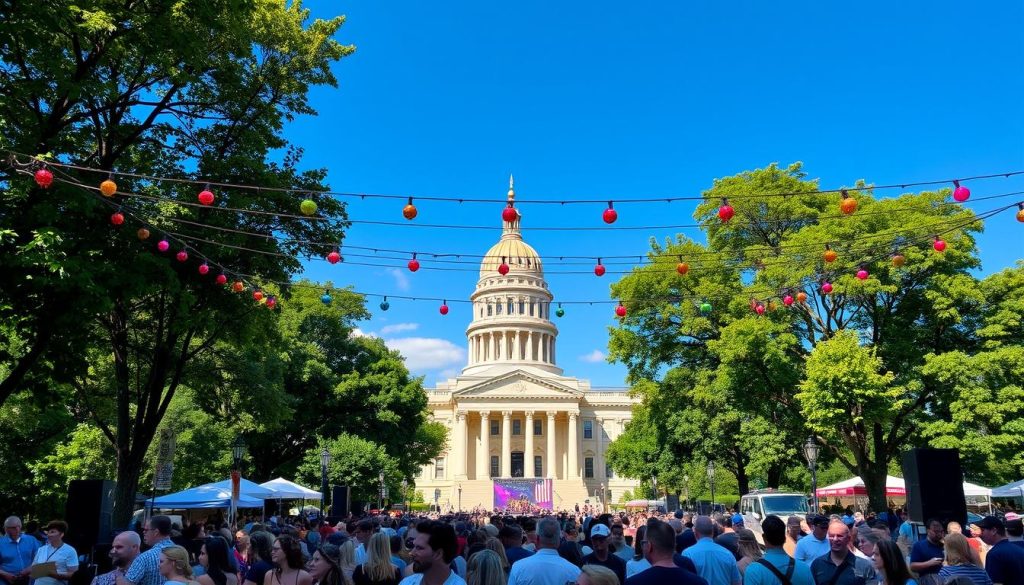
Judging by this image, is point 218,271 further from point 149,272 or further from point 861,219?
point 861,219

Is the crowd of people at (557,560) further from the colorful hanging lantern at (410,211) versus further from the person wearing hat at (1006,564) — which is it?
the colorful hanging lantern at (410,211)

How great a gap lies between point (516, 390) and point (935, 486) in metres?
79.1

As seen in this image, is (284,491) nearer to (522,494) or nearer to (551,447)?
(522,494)

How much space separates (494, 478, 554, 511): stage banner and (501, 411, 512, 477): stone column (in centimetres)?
2226

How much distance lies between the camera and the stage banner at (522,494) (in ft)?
210

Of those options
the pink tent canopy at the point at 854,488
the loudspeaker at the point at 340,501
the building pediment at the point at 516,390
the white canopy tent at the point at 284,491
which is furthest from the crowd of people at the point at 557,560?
the building pediment at the point at 516,390

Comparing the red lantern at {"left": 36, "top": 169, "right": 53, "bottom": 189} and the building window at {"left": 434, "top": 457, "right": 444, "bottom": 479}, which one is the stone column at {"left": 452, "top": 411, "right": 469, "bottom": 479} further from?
the red lantern at {"left": 36, "top": 169, "right": 53, "bottom": 189}

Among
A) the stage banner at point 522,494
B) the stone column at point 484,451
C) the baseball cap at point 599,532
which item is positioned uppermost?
the stone column at point 484,451

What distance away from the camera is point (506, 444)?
9306 cm

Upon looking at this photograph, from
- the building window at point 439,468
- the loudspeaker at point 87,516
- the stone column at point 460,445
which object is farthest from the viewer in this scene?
the building window at point 439,468

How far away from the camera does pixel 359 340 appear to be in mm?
52469

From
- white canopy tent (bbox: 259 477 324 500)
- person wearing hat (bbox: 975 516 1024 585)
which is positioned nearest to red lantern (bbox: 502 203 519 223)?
person wearing hat (bbox: 975 516 1024 585)

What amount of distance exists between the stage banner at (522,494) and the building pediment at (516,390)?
21571 millimetres

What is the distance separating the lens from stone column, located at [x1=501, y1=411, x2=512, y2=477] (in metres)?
92.2
